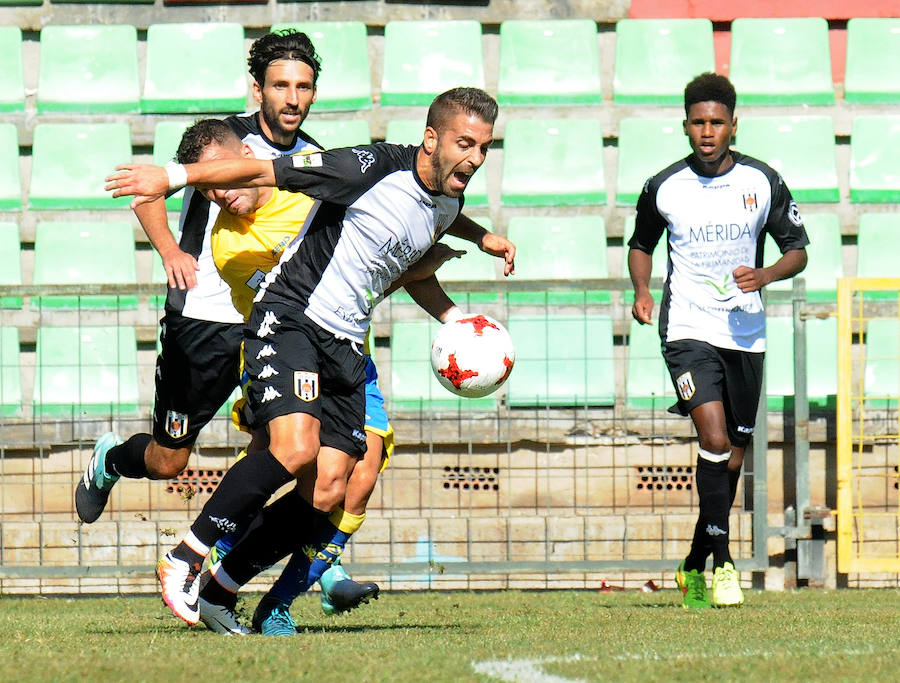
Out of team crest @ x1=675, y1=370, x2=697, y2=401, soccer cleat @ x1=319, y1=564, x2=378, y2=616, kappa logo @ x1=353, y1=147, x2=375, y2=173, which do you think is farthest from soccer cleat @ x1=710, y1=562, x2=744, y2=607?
kappa logo @ x1=353, y1=147, x2=375, y2=173

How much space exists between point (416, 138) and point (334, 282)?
4.81 meters

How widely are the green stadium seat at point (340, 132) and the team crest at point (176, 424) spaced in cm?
389

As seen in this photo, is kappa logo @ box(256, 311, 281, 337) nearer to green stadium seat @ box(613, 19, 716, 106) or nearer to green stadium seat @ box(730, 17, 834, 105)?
green stadium seat @ box(613, 19, 716, 106)

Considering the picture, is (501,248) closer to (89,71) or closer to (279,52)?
(279,52)

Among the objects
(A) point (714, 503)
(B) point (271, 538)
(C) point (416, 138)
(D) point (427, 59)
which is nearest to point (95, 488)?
(B) point (271, 538)

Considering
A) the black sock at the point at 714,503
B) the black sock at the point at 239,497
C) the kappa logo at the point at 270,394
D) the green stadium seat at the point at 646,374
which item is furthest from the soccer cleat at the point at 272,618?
the green stadium seat at the point at 646,374

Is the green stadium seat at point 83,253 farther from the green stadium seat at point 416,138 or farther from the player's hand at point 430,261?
the player's hand at point 430,261

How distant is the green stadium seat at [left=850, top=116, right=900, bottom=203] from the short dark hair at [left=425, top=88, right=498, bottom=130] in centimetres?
544

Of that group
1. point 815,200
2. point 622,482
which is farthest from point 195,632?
point 815,200

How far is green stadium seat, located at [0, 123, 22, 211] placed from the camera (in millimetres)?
9594

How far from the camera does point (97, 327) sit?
28.8ft

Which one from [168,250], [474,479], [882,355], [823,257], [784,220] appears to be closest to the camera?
[168,250]

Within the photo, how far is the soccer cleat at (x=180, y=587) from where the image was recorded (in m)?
4.45

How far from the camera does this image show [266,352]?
15.8 ft
